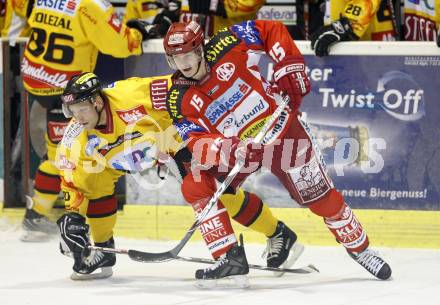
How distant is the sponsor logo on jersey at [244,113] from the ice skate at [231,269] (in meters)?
0.61

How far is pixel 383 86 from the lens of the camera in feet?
22.6

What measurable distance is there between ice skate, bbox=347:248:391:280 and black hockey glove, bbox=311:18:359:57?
135 cm

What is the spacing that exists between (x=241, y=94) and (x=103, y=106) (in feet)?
2.35

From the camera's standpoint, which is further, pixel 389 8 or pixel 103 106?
pixel 389 8

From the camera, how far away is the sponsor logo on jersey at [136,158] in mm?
6312

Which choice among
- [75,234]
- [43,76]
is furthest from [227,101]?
[43,76]

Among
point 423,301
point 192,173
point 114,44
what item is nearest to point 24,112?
point 114,44

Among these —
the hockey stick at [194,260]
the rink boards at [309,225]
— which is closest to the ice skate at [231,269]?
the hockey stick at [194,260]

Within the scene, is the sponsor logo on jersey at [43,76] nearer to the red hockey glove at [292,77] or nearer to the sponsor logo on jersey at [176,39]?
the sponsor logo on jersey at [176,39]

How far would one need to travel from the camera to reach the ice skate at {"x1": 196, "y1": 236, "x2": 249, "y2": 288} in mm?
5742

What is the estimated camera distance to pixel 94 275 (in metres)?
6.26

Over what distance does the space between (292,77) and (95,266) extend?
1.41 metres

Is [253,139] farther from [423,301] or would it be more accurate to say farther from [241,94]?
[423,301]

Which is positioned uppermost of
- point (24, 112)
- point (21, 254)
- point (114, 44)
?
point (114, 44)
